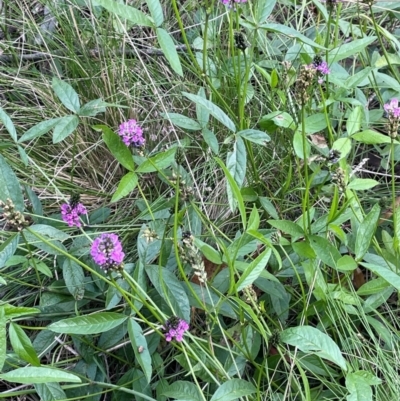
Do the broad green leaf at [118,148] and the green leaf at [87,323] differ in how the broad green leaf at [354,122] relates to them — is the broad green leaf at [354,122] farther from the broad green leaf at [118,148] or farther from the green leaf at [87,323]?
the green leaf at [87,323]

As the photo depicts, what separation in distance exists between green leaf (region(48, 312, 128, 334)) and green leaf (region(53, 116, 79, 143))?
0.37m

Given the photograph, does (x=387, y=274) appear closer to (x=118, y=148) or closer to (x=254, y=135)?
(x=254, y=135)

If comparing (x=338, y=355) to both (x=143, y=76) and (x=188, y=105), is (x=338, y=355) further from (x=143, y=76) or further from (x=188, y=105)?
(x=143, y=76)

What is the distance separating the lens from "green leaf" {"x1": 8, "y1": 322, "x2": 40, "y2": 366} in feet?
2.86

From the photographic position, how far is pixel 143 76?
1481 millimetres

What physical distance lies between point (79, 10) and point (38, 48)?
16 centimetres

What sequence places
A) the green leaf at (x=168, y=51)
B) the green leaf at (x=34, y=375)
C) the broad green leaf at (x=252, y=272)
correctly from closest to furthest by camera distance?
the green leaf at (x=34, y=375)
the broad green leaf at (x=252, y=272)
the green leaf at (x=168, y=51)

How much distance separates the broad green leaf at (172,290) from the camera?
3.15 ft

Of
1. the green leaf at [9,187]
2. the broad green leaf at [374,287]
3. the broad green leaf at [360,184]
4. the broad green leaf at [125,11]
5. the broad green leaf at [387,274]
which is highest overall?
the broad green leaf at [125,11]

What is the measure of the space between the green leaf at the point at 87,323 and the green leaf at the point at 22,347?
8 centimetres

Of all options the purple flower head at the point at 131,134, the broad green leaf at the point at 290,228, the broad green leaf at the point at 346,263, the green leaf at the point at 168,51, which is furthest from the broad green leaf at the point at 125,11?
the broad green leaf at the point at 346,263

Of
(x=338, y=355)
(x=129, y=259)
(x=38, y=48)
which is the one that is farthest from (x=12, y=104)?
(x=338, y=355)

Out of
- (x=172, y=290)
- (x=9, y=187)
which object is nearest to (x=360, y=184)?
(x=172, y=290)

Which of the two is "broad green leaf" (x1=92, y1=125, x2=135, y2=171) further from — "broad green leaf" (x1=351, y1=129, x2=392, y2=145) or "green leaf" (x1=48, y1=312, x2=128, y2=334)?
"broad green leaf" (x1=351, y1=129, x2=392, y2=145)
